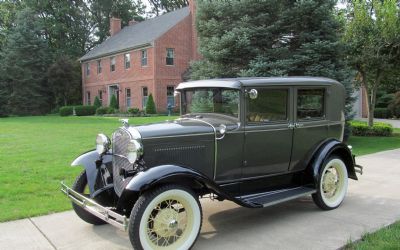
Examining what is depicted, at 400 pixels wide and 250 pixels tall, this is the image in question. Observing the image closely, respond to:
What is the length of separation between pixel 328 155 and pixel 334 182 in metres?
0.48

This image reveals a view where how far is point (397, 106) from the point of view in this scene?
96.7ft

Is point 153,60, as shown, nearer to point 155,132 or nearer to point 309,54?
point 309,54

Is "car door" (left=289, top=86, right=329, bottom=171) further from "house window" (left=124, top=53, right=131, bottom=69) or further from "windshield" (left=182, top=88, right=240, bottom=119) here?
"house window" (left=124, top=53, right=131, bottom=69)

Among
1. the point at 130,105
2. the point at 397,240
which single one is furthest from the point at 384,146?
the point at 130,105

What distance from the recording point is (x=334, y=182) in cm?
588

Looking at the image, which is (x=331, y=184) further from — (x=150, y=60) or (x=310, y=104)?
(x=150, y=60)

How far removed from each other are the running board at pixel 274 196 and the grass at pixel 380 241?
951 mm

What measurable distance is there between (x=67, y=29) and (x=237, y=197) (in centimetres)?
4489

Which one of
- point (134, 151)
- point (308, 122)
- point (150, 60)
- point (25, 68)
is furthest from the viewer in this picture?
point (25, 68)

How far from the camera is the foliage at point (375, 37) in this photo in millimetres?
14352

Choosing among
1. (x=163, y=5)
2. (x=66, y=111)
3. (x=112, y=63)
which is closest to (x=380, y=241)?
(x=66, y=111)

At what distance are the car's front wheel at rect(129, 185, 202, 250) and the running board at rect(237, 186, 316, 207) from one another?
0.75 metres

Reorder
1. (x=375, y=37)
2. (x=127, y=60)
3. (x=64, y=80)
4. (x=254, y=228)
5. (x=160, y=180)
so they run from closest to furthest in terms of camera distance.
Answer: (x=160, y=180) → (x=254, y=228) → (x=375, y=37) → (x=127, y=60) → (x=64, y=80)

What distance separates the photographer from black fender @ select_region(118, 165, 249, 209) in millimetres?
3943
